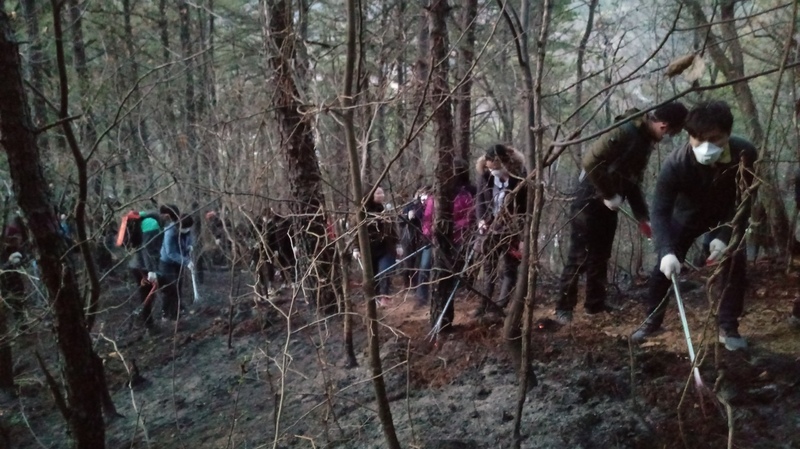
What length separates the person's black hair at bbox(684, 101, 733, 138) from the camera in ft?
11.8

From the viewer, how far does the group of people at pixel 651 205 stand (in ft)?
12.2

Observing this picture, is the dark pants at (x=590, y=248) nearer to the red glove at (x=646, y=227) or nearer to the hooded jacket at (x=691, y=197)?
the red glove at (x=646, y=227)

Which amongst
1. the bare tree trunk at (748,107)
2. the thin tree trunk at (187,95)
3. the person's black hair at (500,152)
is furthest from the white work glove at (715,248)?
the thin tree trunk at (187,95)

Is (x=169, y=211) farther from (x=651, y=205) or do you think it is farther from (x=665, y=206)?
(x=665, y=206)

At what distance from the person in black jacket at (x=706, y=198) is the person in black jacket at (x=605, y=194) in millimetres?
311

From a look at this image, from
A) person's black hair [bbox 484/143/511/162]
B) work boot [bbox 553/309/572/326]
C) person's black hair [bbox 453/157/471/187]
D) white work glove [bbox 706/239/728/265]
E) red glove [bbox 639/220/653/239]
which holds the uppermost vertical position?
person's black hair [bbox 484/143/511/162]

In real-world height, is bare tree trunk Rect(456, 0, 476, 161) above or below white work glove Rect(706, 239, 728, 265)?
above

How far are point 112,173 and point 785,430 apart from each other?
13.4 meters

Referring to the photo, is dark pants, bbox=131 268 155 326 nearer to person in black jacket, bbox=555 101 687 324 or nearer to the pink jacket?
the pink jacket

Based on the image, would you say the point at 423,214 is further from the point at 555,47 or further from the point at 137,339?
the point at 555,47

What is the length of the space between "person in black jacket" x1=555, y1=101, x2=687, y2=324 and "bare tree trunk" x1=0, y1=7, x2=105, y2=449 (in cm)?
354

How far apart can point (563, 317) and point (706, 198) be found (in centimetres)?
173

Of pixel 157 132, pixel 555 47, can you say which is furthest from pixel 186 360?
pixel 555 47

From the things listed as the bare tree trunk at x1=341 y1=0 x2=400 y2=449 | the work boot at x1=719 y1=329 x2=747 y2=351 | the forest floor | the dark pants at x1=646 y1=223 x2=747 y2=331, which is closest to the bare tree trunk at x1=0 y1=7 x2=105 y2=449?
the forest floor
